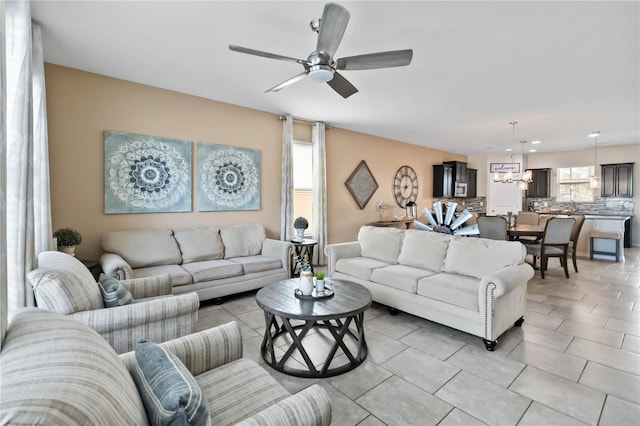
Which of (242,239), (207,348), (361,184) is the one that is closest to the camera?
(207,348)

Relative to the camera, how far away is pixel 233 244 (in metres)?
4.31

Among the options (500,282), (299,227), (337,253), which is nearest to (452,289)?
(500,282)

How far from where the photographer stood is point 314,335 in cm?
292

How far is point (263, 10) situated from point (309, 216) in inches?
151

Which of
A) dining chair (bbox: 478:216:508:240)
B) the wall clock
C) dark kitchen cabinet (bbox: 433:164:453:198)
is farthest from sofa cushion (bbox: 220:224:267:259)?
dark kitchen cabinet (bbox: 433:164:453:198)

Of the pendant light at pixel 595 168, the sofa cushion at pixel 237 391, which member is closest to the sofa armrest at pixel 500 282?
the sofa cushion at pixel 237 391

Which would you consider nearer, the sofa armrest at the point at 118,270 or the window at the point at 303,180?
the sofa armrest at the point at 118,270

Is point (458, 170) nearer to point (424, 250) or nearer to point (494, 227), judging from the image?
point (494, 227)

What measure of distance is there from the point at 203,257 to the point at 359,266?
2.02m

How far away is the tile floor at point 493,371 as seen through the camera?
6.20 feet

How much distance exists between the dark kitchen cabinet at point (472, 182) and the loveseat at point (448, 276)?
6.37 meters

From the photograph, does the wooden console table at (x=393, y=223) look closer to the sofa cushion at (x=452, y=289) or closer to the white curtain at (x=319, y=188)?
the white curtain at (x=319, y=188)

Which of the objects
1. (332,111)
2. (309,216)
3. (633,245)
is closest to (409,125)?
(332,111)

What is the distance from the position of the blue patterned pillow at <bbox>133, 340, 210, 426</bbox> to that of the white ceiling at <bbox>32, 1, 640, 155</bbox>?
2.39 m
